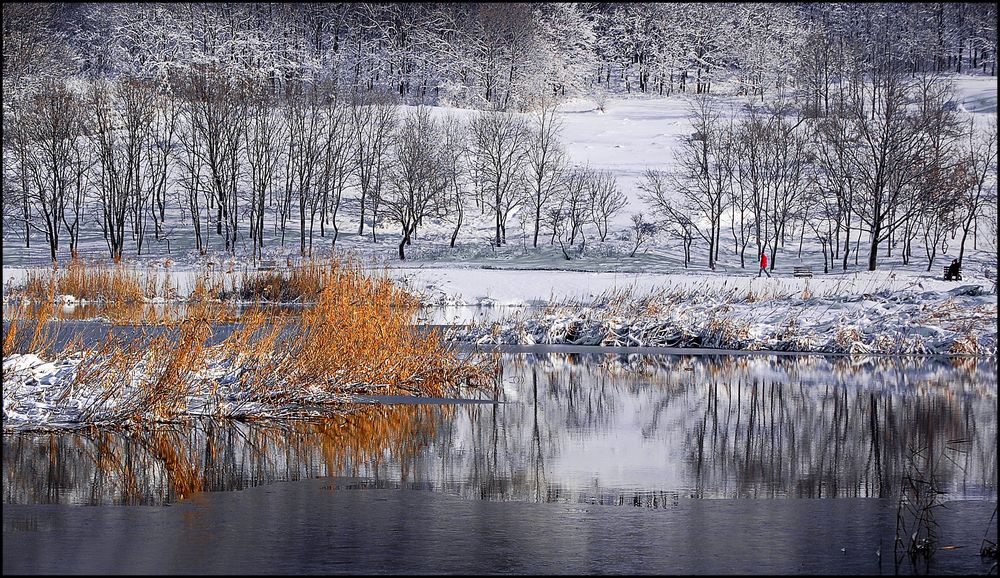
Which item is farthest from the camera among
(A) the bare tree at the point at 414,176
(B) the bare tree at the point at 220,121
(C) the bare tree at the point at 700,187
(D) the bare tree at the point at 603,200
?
(D) the bare tree at the point at 603,200

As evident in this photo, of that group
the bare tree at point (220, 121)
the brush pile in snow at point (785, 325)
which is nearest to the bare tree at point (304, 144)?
the bare tree at point (220, 121)

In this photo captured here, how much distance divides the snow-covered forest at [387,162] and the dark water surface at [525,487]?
32.5m

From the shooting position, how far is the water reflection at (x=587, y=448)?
8828mm

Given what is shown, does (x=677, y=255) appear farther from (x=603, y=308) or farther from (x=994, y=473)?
(x=994, y=473)

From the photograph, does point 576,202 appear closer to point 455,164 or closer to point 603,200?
point 603,200

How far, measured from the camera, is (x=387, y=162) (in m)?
62.5

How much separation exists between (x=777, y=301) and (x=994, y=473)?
15590 millimetres

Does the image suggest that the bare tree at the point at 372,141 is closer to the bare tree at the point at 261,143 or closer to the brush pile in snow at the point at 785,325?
the bare tree at the point at 261,143

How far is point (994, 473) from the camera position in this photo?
381 inches

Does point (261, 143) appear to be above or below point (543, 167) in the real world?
above

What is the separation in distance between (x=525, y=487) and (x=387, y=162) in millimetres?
54958

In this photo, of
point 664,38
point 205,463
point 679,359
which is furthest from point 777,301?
point 664,38

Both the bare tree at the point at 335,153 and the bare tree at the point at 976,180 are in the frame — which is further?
the bare tree at the point at 335,153

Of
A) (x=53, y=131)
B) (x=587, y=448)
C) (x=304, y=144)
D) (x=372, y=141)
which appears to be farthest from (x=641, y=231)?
(x=587, y=448)
